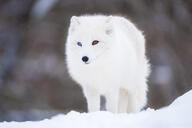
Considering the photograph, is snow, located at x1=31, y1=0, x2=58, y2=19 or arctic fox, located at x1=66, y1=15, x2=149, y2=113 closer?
arctic fox, located at x1=66, y1=15, x2=149, y2=113

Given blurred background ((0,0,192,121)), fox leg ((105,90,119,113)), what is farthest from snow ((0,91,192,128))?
blurred background ((0,0,192,121))

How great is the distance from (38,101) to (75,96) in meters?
0.80

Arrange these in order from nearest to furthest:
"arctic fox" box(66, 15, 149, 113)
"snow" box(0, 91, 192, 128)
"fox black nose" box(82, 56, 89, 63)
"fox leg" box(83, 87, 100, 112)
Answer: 1. "snow" box(0, 91, 192, 128)
2. "fox black nose" box(82, 56, 89, 63)
3. "arctic fox" box(66, 15, 149, 113)
4. "fox leg" box(83, 87, 100, 112)

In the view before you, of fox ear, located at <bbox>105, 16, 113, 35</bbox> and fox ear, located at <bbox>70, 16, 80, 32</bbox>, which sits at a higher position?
fox ear, located at <bbox>70, 16, 80, 32</bbox>

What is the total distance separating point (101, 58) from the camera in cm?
489

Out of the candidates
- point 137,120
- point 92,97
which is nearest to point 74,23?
point 92,97

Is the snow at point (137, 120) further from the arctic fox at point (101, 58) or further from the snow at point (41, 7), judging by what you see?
the snow at point (41, 7)

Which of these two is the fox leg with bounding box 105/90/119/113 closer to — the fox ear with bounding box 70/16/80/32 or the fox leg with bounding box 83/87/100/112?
the fox leg with bounding box 83/87/100/112

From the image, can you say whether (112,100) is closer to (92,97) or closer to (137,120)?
(92,97)

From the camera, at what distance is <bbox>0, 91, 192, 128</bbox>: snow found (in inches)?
126

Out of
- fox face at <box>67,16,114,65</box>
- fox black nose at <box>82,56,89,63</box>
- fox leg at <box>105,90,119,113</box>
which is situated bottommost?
fox leg at <box>105,90,119,113</box>

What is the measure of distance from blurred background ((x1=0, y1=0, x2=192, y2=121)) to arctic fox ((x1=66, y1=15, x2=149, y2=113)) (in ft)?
18.9

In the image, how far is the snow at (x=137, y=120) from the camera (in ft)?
10.5

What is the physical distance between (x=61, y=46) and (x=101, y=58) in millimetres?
6686
